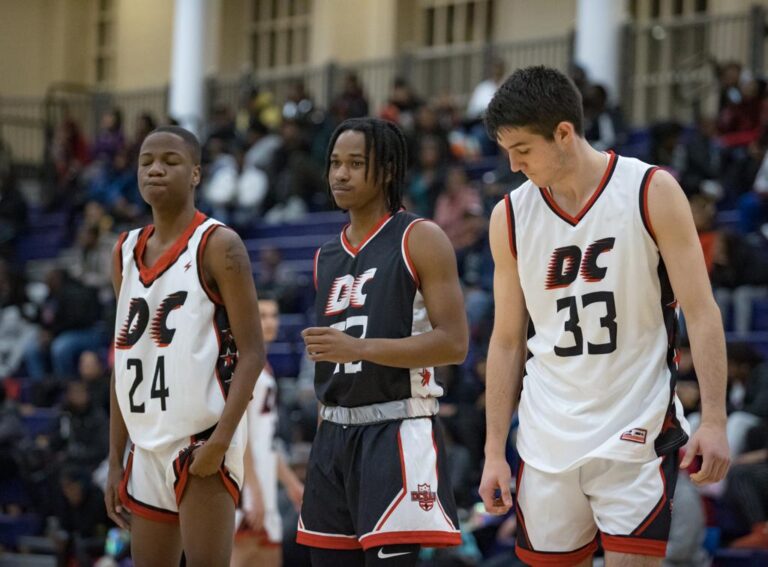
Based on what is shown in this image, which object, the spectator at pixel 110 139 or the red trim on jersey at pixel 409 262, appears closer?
the red trim on jersey at pixel 409 262

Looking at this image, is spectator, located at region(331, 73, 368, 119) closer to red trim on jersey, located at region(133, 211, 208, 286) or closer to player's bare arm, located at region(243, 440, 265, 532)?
player's bare arm, located at region(243, 440, 265, 532)

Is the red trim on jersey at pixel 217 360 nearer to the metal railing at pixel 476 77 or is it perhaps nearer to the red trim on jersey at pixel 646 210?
the red trim on jersey at pixel 646 210

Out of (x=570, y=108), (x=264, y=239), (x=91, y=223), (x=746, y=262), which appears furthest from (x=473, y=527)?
(x=91, y=223)

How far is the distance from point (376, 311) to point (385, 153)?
593 millimetres

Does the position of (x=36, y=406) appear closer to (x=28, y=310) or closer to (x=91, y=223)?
(x=28, y=310)

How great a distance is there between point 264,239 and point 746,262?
7.24m

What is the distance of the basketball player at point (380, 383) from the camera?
4512 mm

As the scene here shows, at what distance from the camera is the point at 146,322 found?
4.91 metres

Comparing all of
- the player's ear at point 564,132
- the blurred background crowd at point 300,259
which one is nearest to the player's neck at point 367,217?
the player's ear at point 564,132

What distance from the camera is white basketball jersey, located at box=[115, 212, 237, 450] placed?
477 centimetres

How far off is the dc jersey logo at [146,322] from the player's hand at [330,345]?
69 centimetres

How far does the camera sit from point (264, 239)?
16.9m

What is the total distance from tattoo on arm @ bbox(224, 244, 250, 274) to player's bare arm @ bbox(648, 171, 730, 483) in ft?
4.92

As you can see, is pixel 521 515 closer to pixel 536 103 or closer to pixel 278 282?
pixel 536 103
